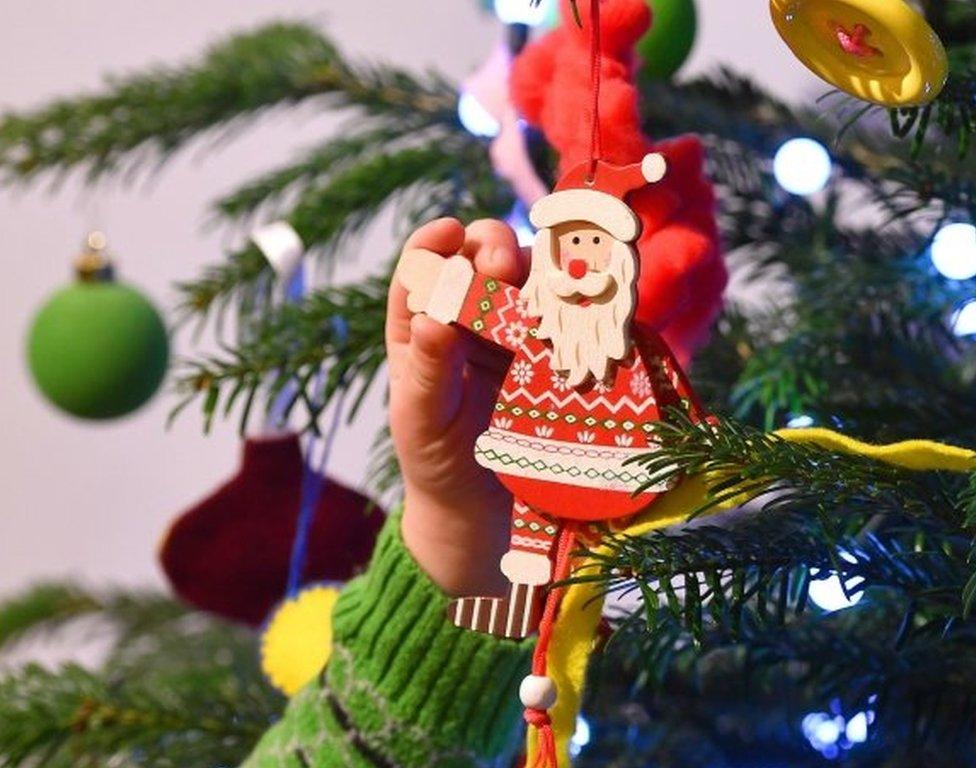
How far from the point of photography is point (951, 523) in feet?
1.05

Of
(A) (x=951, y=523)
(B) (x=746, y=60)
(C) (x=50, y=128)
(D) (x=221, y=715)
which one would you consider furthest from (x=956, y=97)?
(B) (x=746, y=60)

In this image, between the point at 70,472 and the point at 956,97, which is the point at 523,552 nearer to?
the point at 956,97

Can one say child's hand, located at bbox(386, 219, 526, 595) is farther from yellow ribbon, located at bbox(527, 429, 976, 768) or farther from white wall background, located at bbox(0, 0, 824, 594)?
white wall background, located at bbox(0, 0, 824, 594)

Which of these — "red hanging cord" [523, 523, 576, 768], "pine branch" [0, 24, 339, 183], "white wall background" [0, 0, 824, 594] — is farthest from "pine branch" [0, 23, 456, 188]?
"white wall background" [0, 0, 824, 594]

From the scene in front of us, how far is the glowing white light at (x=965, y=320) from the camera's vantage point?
443 mm

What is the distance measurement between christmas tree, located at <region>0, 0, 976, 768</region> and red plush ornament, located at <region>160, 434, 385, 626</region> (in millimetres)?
40

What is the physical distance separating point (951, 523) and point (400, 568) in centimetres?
16

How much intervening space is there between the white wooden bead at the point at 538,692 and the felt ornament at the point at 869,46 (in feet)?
0.46

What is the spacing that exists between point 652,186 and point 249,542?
0.30m

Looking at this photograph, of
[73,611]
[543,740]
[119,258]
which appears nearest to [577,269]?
[543,740]

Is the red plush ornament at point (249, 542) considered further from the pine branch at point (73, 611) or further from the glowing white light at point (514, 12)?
the pine branch at point (73, 611)

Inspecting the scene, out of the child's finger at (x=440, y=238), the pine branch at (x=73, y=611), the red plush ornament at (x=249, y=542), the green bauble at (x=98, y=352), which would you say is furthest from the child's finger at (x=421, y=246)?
the pine branch at (x=73, y=611)

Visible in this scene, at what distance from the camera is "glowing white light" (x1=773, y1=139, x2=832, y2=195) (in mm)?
526

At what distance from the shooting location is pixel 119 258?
54.4 inches
